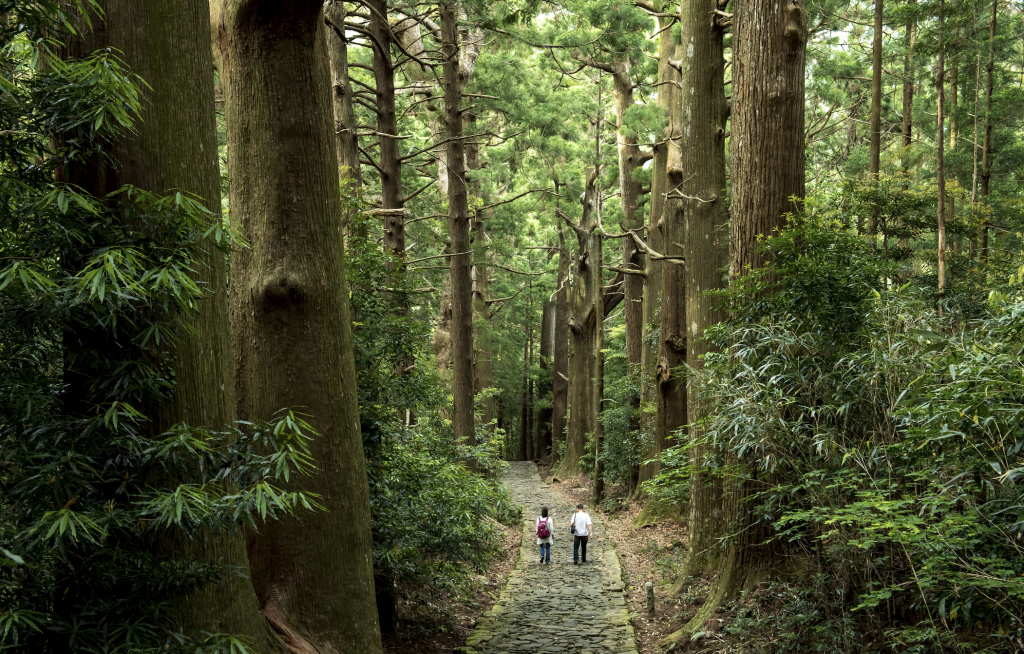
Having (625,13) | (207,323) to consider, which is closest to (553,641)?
(207,323)

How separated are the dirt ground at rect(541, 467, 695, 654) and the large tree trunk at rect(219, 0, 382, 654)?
3.88 m

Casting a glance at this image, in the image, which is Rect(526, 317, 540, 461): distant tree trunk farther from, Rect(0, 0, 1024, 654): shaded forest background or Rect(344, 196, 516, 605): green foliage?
Rect(344, 196, 516, 605): green foliage

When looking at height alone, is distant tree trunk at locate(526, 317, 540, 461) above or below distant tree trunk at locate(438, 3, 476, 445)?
below

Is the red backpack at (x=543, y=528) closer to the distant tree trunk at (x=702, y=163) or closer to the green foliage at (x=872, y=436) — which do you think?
the distant tree trunk at (x=702, y=163)

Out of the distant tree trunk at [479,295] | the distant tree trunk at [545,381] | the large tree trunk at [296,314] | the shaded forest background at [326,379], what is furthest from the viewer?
the distant tree trunk at [545,381]

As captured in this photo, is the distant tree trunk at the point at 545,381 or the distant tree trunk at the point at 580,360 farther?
the distant tree trunk at the point at 545,381

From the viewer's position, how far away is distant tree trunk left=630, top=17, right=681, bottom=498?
15.6 metres

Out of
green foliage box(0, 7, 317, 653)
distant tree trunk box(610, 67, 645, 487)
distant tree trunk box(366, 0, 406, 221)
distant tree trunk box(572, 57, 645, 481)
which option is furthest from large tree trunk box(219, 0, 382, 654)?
distant tree trunk box(610, 67, 645, 487)

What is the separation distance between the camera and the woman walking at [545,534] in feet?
42.4

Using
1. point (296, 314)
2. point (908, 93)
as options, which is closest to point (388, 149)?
point (296, 314)

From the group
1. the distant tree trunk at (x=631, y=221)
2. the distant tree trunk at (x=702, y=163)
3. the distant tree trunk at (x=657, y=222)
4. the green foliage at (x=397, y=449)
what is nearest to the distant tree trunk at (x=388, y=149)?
the green foliage at (x=397, y=449)

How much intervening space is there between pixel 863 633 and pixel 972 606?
1478 millimetres

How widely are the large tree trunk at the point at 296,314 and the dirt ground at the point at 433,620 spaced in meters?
2.11

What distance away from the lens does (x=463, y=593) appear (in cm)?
889
